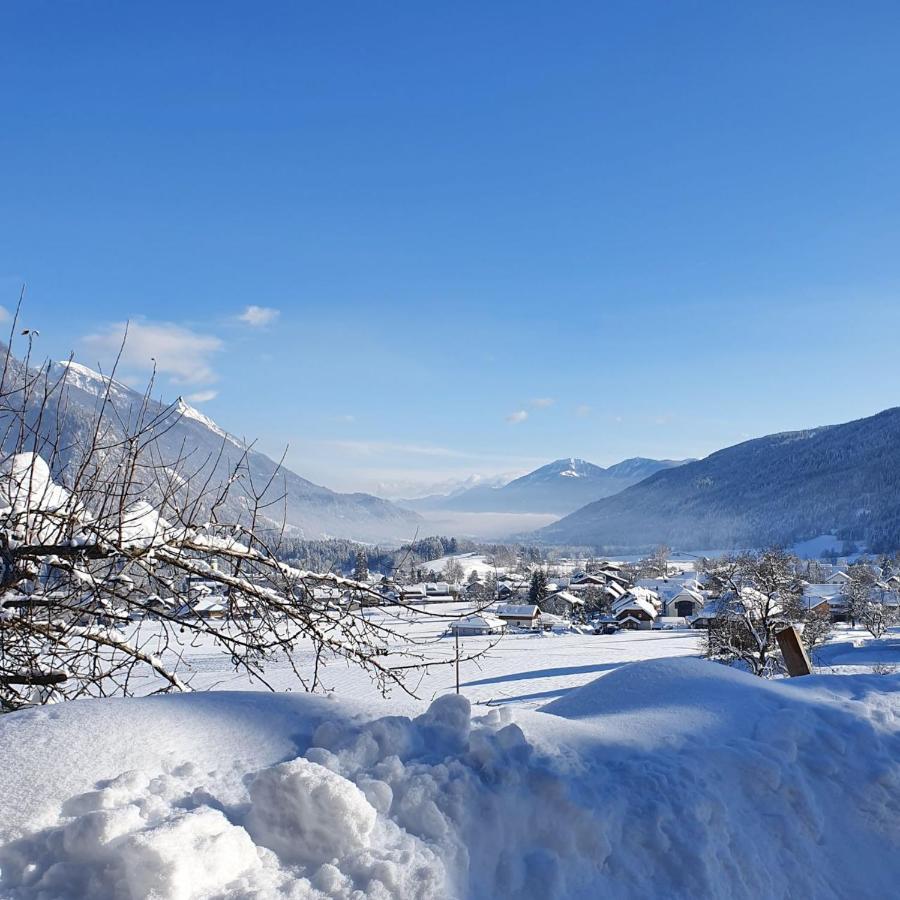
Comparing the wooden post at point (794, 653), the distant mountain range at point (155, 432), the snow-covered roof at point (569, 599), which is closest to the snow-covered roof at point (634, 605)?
the snow-covered roof at point (569, 599)

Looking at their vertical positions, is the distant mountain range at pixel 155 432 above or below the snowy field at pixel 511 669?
above

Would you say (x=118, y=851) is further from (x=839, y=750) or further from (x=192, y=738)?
(x=839, y=750)

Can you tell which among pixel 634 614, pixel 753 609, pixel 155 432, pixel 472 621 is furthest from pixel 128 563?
pixel 634 614

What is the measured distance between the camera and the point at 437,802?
8.84ft

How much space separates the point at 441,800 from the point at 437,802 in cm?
2

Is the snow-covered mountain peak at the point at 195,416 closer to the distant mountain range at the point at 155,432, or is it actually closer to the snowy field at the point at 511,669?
the distant mountain range at the point at 155,432

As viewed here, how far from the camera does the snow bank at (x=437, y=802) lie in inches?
85.4

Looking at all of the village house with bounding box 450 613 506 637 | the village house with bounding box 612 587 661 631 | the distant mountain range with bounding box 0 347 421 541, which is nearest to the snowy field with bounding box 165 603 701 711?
the village house with bounding box 450 613 506 637

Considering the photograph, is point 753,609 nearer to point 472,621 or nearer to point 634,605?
point 472,621

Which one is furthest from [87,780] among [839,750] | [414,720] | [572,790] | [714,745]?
Answer: [839,750]

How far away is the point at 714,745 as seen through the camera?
3.46m

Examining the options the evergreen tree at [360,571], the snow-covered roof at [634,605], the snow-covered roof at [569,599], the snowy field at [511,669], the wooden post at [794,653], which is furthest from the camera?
the snow-covered roof at [569,599]

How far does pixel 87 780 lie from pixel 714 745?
271 centimetres

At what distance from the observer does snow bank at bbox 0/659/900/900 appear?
217 centimetres
